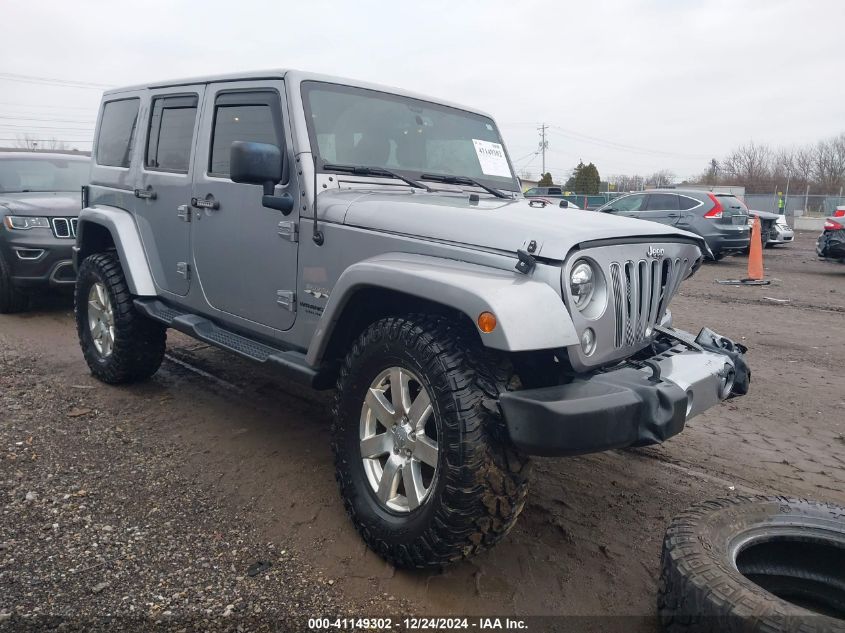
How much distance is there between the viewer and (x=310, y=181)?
10.9 feet

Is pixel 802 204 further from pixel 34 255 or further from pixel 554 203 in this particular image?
pixel 34 255

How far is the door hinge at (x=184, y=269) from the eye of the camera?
4.27 metres

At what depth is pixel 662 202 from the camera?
14.8m

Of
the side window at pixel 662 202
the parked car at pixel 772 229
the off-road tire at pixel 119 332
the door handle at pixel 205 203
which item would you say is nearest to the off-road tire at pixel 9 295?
the off-road tire at pixel 119 332

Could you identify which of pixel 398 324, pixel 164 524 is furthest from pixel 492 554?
pixel 164 524

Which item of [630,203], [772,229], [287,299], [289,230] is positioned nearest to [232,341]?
[287,299]

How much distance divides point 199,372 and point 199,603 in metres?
3.26

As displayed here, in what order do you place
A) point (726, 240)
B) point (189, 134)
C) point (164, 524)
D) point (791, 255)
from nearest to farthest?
1. point (164, 524)
2. point (189, 134)
3. point (726, 240)
4. point (791, 255)

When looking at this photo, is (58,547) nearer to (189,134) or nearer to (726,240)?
(189,134)

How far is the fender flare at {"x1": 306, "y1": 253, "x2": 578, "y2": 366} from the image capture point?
2.29 m

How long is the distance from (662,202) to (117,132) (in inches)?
491

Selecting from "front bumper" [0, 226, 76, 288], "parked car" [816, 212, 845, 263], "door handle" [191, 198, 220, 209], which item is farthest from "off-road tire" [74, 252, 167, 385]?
"parked car" [816, 212, 845, 263]

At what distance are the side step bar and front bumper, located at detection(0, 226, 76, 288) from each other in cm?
346

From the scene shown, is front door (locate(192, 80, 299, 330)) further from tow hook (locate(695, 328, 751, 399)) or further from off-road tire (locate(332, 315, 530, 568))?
tow hook (locate(695, 328, 751, 399))
